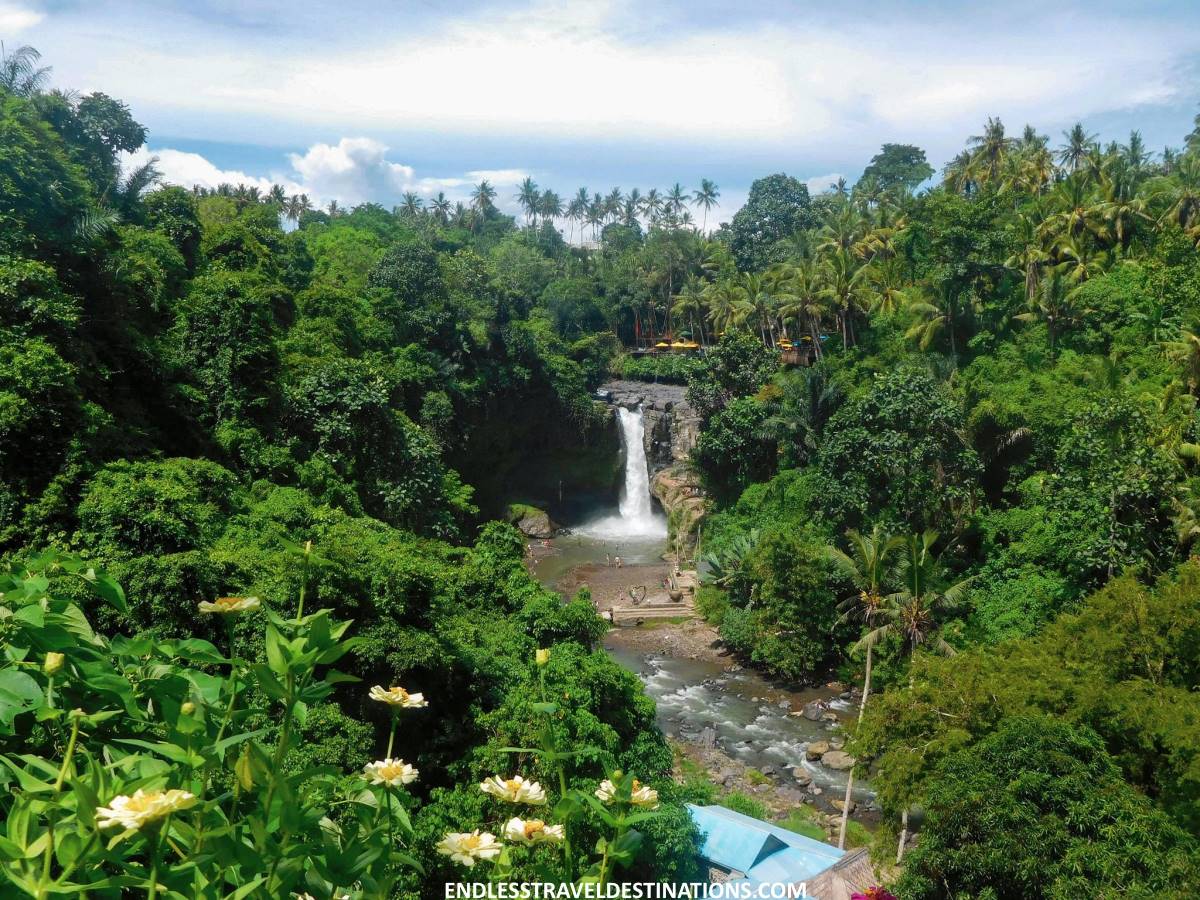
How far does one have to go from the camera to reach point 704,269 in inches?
2162

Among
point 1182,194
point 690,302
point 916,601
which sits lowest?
point 916,601

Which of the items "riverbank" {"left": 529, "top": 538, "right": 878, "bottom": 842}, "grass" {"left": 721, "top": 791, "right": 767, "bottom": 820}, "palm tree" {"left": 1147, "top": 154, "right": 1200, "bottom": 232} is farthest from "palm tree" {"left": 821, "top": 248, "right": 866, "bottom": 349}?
"grass" {"left": 721, "top": 791, "right": 767, "bottom": 820}

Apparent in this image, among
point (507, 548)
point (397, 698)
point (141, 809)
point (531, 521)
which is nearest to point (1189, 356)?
point (507, 548)

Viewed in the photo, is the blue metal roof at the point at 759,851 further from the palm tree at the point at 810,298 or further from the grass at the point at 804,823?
the palm tree at the point at 810,298

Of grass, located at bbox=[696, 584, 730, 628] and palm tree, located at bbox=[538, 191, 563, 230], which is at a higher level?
palm tree, located at bbox=[538, 191, 563, 230]

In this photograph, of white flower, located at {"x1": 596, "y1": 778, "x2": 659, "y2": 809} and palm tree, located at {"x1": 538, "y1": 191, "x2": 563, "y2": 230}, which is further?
palm tree, located at {"x1": 538, "y1": 191, "x2": 563, "y2": 230}

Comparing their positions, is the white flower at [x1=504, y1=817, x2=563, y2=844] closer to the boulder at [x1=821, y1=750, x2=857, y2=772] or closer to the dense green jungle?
the dense green jungle

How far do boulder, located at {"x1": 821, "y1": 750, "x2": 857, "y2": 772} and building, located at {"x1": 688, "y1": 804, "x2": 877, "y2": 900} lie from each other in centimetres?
531

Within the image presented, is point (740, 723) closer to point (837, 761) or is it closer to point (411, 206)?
point (837, 761)

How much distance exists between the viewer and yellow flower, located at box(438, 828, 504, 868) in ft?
7.55

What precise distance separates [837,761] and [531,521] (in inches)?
819

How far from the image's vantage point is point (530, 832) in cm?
229

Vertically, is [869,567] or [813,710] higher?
[869,567]

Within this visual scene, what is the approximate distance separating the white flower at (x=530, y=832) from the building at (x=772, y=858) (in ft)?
35.3
